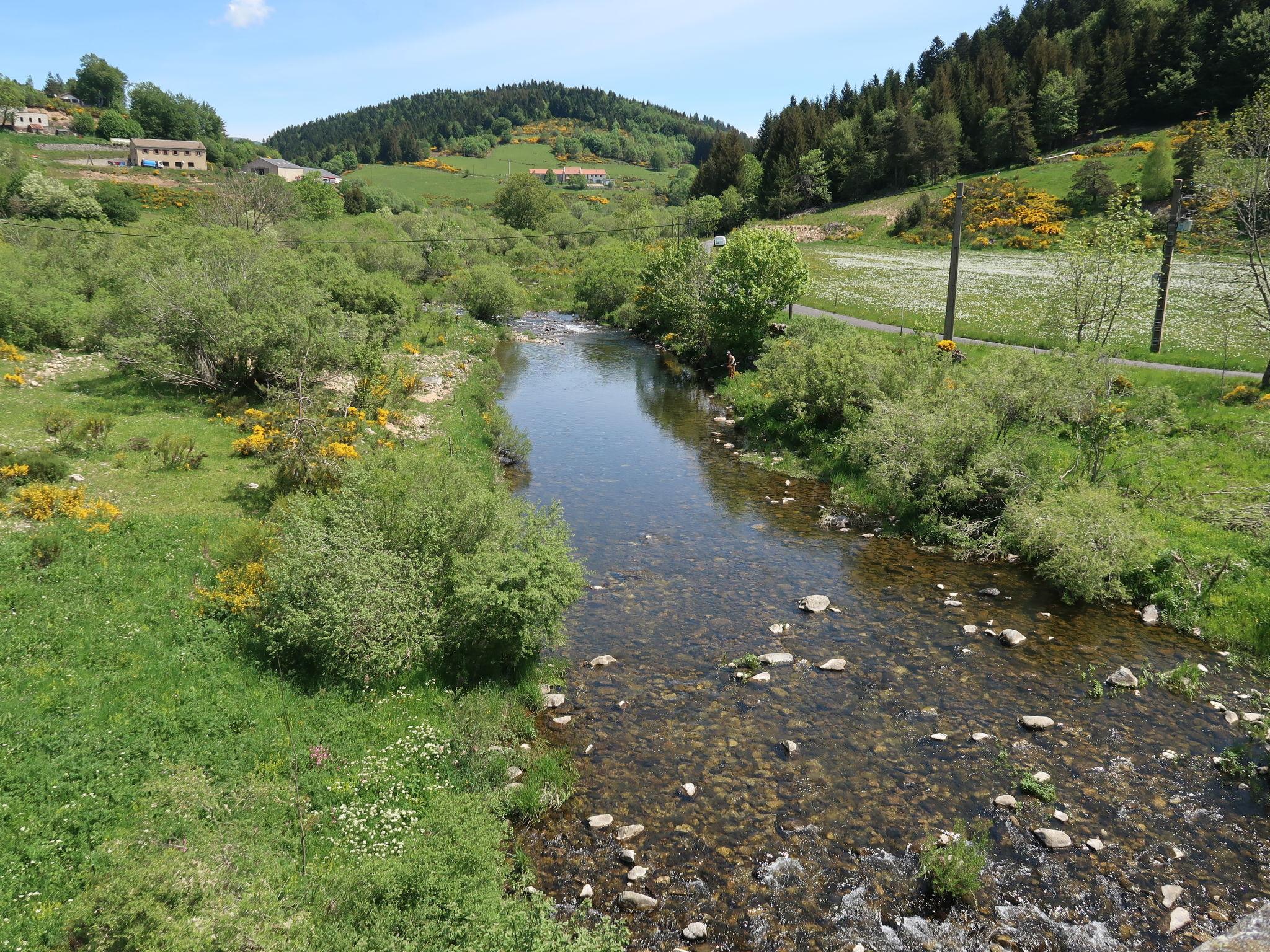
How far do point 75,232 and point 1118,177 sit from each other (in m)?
89.2

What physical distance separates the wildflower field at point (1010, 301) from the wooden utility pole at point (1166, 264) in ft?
1.67

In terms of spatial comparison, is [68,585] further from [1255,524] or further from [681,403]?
[681,403]

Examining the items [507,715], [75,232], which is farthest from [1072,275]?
[75,232]

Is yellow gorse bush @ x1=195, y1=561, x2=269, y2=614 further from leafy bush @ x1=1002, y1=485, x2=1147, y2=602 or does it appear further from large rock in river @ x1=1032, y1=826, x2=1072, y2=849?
leafy bush @ x1=1002, y1=485, x2=1147, y2=602

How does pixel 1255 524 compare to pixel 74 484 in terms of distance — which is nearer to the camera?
pixel 1255 524

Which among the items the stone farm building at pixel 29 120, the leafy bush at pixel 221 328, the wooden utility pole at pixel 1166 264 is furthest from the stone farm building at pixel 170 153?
the wooden utility pole at pixel 1166 264

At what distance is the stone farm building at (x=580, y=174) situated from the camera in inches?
7092

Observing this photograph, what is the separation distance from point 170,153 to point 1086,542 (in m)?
156

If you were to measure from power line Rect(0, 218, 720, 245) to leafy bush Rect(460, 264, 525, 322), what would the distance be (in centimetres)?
1009

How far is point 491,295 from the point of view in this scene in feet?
174

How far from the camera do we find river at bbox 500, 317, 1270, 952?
27.7ft

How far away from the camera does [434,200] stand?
12688 cm

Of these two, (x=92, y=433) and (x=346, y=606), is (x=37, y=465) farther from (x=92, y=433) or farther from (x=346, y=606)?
(x=346, y=606)

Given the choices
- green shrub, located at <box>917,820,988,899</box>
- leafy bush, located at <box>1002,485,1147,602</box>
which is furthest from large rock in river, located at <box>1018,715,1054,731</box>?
leafy bush, located at <box>1002,485,1147,602</box>
